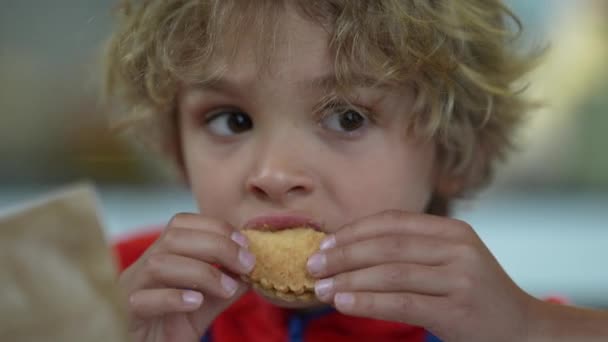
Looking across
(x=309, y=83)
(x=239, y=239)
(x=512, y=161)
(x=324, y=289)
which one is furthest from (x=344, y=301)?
(x=512, y=161)

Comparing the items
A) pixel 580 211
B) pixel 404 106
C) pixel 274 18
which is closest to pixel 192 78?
pixel 274 18

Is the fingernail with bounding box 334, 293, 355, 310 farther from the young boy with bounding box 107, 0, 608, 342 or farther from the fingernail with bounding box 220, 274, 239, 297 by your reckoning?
the fingernail with bounding box 220, 274, 239, 297

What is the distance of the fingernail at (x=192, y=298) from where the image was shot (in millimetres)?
714

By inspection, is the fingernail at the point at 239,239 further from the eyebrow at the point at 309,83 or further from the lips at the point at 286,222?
the eyebrow at the point at 309,83

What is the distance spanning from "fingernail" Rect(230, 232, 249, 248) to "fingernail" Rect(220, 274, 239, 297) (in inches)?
1.4

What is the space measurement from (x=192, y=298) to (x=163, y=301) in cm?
3

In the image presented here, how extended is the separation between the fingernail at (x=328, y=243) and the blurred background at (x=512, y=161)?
1.62 meters

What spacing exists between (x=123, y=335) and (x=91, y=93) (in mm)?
1923

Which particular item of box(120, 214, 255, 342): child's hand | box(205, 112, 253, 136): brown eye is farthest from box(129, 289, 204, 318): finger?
box(205, 112, 253, 136): brown eye

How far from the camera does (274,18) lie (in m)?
0.79

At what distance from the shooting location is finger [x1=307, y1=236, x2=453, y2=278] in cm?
70

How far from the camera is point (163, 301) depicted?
2.35 feet

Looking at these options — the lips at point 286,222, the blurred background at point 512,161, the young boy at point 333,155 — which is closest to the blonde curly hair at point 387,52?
the young boy at point 333,155

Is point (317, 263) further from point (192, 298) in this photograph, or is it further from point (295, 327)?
point (295, 327)
